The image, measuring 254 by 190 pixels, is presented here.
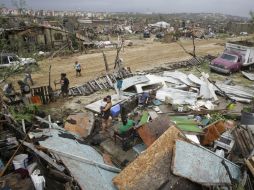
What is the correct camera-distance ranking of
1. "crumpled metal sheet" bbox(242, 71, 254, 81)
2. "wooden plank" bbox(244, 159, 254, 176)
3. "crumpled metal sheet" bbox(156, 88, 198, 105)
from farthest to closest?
1. "crumpled metal sheet" bbox(242, 71, 254, 81)
2. "crumpled metal sheet" bbox(156, 88, 198, 105)
3. "wooden plank" bbox(244, 159, 254, 176)

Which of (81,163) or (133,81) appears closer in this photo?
(81,163)

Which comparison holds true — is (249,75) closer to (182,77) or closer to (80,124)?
(182,77)

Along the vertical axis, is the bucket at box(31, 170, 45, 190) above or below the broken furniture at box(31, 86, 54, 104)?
above

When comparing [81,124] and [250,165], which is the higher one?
[250,165]

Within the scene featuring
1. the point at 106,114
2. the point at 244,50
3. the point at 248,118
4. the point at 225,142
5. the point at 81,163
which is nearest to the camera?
the point at 81,163

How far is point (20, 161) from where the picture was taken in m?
7.77

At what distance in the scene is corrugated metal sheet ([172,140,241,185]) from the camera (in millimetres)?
7141

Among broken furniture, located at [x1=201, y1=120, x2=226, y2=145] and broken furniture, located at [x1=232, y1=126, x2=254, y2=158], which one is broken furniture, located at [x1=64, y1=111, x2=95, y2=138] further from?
broken furniture, located at [x1=232, y1=126, x2=254, y2=158]

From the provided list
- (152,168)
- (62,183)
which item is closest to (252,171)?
(152,168)

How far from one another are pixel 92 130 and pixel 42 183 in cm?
500

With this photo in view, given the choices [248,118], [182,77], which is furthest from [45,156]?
[182,77]

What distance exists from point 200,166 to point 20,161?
485 cm

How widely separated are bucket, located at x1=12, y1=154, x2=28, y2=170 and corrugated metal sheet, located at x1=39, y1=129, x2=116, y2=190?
Result: 632mm

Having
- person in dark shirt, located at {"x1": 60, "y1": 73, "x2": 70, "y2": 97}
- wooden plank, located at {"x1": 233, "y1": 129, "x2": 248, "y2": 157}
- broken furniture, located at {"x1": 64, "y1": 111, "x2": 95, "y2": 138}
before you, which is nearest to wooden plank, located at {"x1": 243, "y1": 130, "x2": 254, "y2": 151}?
wooden plank, located at {"x1": 233, "y1": 129, "x2": 248, "y2": 157}
